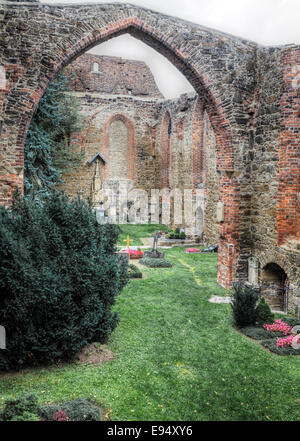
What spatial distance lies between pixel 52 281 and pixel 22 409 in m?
1.69

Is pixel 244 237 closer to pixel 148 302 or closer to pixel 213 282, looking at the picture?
pixel 213 282

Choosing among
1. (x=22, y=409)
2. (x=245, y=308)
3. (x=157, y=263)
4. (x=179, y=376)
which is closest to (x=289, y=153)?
(x=245, y=308)

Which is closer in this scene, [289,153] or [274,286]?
[289,153]

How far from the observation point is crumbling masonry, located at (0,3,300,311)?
8172mm

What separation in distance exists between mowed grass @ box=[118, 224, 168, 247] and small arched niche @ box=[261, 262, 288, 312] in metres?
7.71

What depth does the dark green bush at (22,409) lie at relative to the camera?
12.6ft

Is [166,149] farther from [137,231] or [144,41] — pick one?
[144,41]

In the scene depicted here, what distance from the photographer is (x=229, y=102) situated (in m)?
9.27

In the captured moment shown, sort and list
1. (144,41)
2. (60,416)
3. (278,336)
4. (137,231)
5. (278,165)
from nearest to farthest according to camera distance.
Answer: (60,416) < (278,336) < (278,165) < (144,41) < (137,231)

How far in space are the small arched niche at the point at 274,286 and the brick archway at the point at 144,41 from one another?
33.9 inches

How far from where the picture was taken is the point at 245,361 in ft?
18.9

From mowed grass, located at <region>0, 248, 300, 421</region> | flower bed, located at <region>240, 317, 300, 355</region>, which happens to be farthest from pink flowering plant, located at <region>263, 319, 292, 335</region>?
mowed grass, located at <region>0, 248, 300, 421</region>

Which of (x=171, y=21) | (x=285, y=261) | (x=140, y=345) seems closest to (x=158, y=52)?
(x=171, y=21)

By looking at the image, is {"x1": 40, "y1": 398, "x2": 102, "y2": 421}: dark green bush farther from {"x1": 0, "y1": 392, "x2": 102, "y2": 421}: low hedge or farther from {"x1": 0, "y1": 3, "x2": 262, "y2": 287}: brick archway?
{"x1": 0, "y1": 3, "x2": 262, "y2": 287}: brick archway
